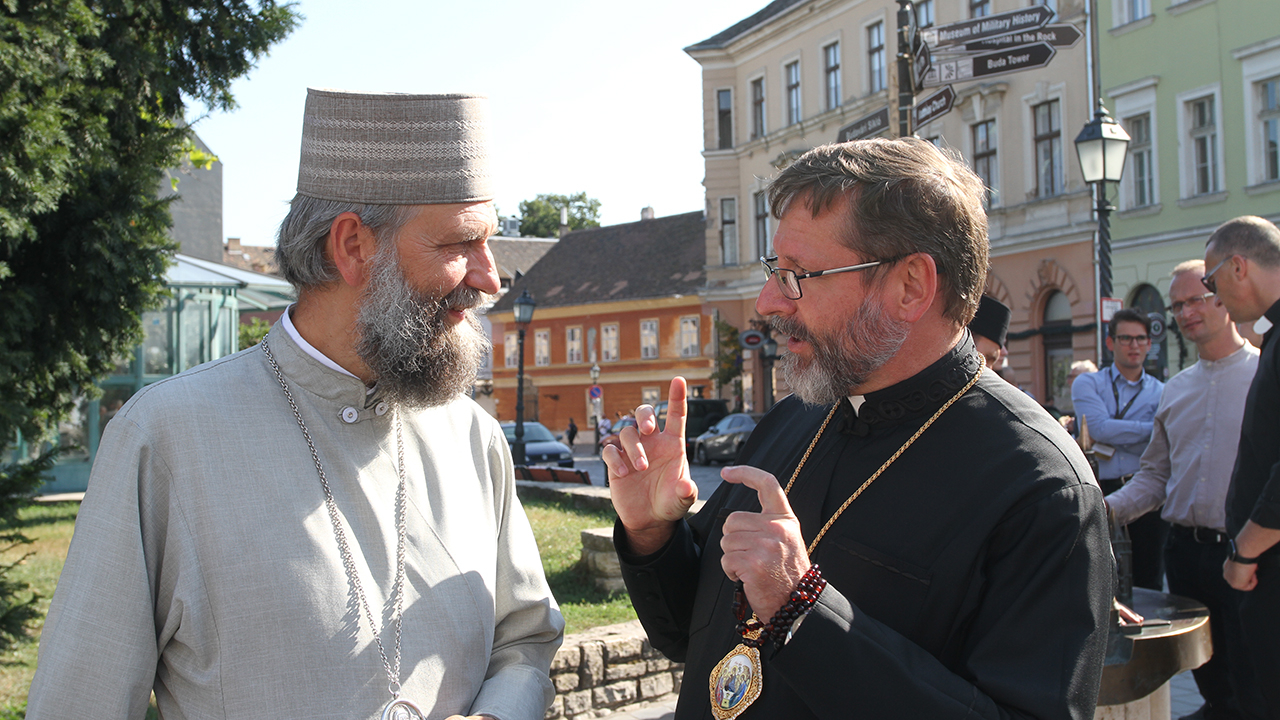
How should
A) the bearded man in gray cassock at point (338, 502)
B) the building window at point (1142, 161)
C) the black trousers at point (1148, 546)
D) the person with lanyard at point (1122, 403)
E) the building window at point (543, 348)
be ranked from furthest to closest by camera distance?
1. the building window at point (543, 348)
2. the building window at point (1142, 161)
3. the person with lanyard at point (1122, 403)
4. the black trousers at point (1148, 546)
5. the bearded man in gray cassock at point (338, 502)

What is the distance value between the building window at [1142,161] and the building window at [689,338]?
22339 mm

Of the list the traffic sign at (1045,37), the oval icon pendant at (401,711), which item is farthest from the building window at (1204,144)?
the oval icon pendant at (401,711)

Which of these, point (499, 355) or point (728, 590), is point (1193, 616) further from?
point (499, 355)

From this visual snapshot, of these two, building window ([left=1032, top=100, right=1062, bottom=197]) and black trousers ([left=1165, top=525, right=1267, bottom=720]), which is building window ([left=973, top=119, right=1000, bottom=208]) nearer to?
building window ([left=1032, top=100, right=1062, bottom=197])

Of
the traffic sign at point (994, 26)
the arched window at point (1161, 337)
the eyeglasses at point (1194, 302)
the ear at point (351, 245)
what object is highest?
the traffic sign at point (994, 26)

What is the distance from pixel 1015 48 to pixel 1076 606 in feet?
18.7

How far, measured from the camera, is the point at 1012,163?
25047 millimetres

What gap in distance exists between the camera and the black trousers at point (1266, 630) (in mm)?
3520

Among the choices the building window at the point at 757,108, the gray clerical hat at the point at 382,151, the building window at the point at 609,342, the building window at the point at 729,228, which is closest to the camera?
the gray clerical hat at the point at 382,151

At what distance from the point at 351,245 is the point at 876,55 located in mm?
29967

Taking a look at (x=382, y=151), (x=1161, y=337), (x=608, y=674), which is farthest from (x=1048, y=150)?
(x=382, y=151)

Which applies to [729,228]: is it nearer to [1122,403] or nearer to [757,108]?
[757,108]

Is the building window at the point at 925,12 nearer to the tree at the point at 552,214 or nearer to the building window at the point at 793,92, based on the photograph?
the building window at the point at 793,92

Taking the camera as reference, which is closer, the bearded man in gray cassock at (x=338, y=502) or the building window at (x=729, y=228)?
the bearded man in gray cassock at (x=338, y=502)
